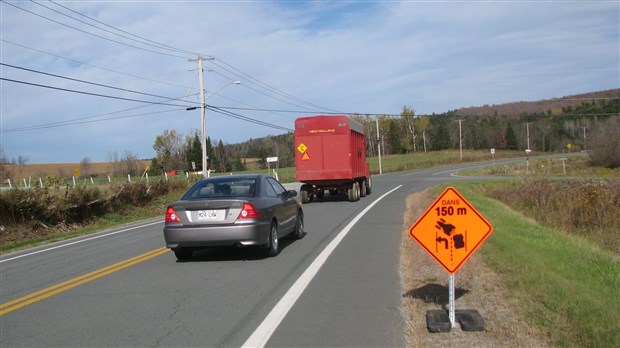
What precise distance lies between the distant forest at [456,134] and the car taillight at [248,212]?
96.4 metres

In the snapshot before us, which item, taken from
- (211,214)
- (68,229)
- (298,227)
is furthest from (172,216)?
(68,229)

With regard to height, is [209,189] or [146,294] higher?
[209,189]

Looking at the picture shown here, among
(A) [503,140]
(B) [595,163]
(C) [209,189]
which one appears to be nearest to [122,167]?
(B) [595,163]

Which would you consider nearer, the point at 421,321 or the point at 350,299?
the point at 421,321

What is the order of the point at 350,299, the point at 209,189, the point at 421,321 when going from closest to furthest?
the point at 421,321 < the point at 350,299 < the point at 209,189

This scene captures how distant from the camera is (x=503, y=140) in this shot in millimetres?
153500

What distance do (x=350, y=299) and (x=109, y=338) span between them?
2.85 meters

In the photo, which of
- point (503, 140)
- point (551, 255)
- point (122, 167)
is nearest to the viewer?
point (551, 255)

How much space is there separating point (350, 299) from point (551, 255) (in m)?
4.07

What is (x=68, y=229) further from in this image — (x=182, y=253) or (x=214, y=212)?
(x=214, y=212)

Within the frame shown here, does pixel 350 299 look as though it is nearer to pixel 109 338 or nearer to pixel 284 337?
pixel 284 337

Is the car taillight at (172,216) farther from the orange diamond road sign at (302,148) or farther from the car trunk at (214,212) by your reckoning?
the orange diamond road sign at (302,148)

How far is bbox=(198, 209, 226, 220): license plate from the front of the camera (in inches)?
367

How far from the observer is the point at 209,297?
276 inches
